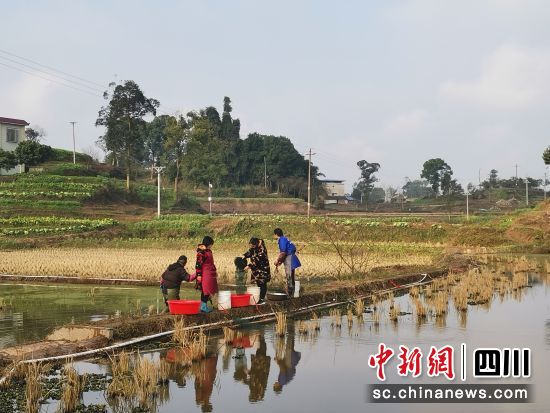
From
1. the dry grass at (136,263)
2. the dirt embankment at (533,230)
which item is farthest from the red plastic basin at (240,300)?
the dirt embankment at (533,230)

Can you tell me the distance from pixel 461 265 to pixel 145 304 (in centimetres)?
1352

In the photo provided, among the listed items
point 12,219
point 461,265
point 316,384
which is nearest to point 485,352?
point 316,384

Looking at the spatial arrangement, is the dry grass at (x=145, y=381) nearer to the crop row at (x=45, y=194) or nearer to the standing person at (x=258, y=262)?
the standing person at (x=258, y=262)

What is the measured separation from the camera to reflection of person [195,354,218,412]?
731cm

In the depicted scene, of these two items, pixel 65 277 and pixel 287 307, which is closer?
pixel 287 307

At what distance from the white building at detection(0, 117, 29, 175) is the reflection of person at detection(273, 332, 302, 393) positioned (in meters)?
53.4

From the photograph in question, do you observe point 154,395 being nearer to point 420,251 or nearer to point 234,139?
point 420,251

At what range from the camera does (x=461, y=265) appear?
24.5 meters

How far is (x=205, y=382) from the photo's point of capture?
26.8 ft

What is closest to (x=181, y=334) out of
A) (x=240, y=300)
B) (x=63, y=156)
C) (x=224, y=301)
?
(x=224, y=301)

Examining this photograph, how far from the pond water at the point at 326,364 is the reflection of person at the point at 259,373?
1cm

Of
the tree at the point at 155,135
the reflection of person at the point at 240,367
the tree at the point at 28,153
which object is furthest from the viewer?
the tree at the point at 155,135

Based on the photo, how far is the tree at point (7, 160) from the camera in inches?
2112

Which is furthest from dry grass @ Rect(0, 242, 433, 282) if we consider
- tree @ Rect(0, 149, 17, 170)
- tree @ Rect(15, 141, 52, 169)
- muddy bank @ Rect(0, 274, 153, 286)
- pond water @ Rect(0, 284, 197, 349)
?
tree @ Rect(15, 141, 52, 169)
